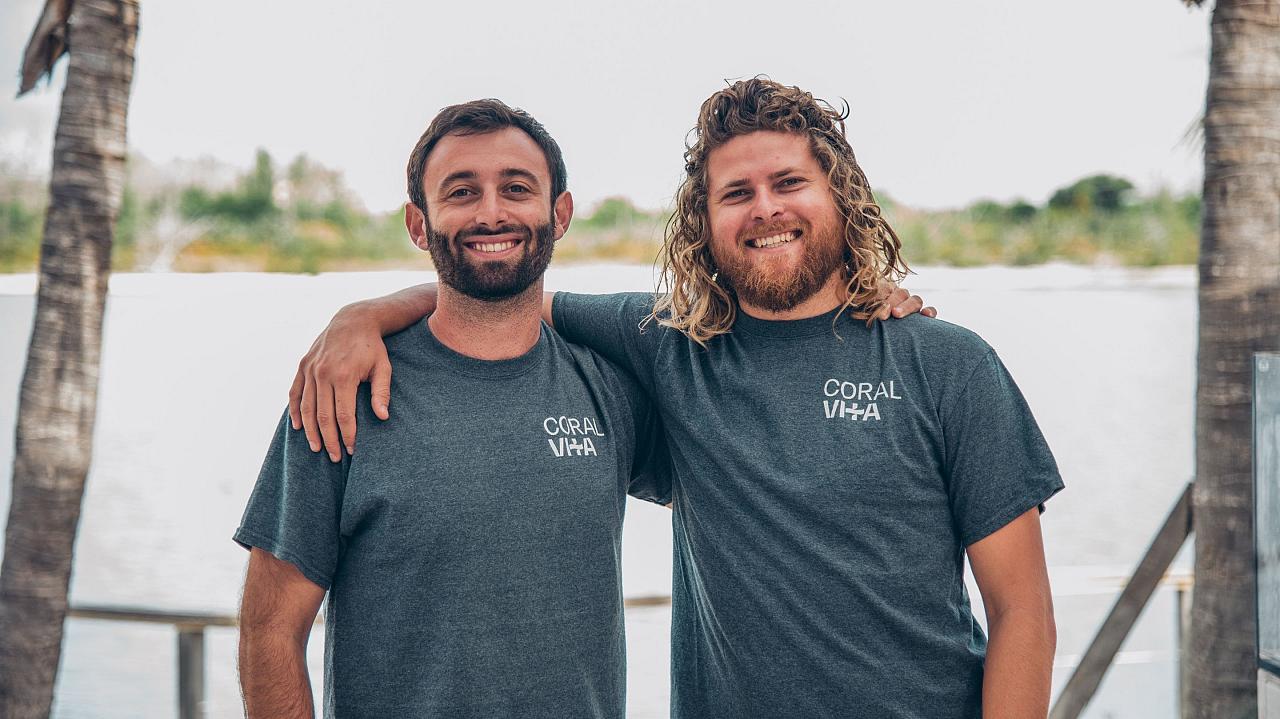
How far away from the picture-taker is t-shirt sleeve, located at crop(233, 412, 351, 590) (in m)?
1.71

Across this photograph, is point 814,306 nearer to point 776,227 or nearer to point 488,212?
point 776,227

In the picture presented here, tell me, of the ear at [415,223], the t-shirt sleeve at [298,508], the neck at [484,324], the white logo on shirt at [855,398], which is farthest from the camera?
the ear at [415,223]

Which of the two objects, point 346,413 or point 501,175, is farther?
point 501,175

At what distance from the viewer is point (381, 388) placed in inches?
72.2

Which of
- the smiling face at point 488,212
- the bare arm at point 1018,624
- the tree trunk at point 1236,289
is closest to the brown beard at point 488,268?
the smiling face at point 488,212

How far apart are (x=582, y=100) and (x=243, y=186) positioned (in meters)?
11.1

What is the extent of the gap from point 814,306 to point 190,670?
2270mm

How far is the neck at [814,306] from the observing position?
6.38 feet

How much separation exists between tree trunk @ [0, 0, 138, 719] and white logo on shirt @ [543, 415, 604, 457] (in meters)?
2.37

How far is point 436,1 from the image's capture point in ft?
115

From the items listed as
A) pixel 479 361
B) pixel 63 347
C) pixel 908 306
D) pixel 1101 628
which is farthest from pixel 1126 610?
pixel 63 347

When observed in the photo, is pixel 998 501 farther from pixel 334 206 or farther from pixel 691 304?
pixel 334 206

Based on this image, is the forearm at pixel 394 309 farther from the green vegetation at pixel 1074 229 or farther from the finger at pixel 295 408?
the green vegetation at pixel 1074 229

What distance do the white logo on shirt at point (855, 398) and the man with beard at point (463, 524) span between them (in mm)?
417
